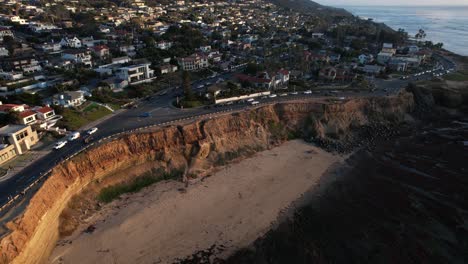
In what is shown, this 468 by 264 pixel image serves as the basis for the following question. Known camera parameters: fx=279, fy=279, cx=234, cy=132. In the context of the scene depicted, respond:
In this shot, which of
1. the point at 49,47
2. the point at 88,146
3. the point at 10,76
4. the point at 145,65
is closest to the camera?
the point at 88,146

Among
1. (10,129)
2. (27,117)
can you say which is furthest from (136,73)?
(10,129)

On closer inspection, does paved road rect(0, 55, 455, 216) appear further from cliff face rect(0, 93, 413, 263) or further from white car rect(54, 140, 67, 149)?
Result: cliff face rect(0, 93, 413, 263)

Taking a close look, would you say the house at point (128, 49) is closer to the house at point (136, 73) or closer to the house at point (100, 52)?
the house at point (100, 52)

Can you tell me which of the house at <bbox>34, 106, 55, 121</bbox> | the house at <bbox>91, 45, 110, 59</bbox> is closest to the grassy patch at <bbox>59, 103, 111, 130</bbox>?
the house at <bbox>34, 106, 55, 121</bbox>

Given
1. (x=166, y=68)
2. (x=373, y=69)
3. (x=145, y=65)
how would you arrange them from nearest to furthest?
(x=145, y=65), (x=166, y=68), (x=373, y=69)

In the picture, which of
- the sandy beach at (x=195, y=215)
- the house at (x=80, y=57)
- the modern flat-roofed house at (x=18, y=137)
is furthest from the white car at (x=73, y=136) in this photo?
the house at (x=80, y=57)

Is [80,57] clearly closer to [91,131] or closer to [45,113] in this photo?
[45,113]

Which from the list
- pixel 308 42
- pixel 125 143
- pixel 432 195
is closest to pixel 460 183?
pixel 432 195
